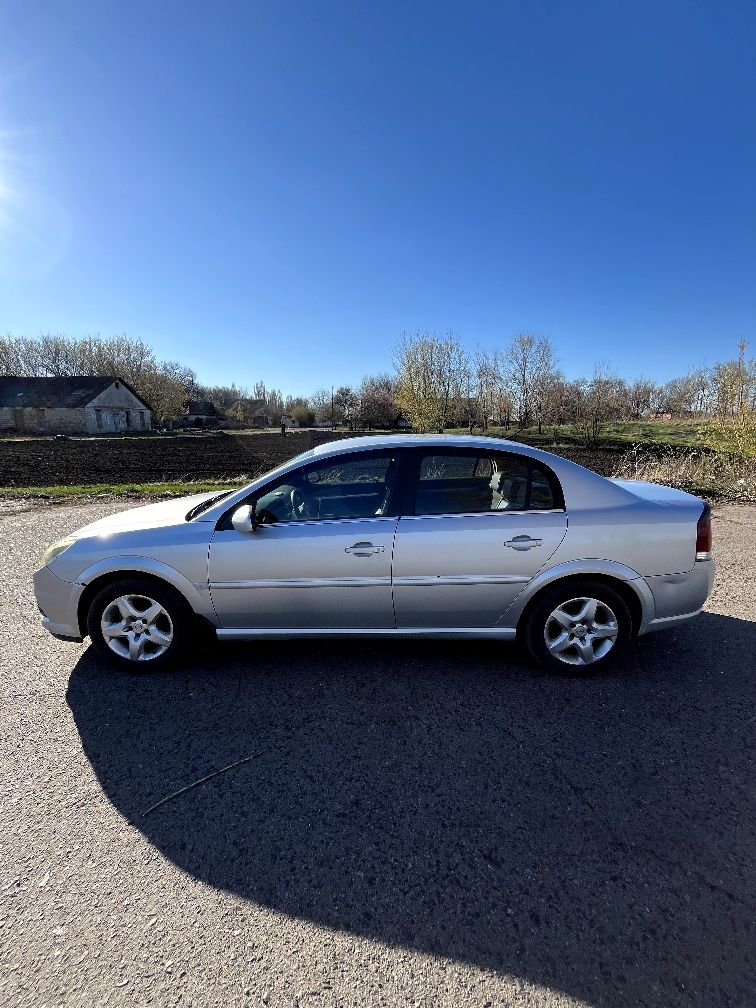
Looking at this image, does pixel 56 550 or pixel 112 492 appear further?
pixel 112 492

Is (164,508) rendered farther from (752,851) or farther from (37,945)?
(752,851)

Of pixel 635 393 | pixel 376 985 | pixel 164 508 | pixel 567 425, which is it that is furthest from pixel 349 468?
pixel 635 393

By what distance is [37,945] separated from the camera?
5.19ft

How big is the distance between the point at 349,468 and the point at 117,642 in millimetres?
2070

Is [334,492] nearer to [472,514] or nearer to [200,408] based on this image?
[472,514]

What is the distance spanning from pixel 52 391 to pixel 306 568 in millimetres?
66114

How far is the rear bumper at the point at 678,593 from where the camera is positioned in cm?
310

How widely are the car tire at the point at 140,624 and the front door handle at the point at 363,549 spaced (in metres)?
1.25

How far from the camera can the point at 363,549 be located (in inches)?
119

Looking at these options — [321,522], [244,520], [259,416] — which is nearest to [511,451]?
[321,522]

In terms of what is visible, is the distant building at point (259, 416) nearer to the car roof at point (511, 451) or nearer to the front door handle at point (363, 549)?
the car roof at point (511, 451)

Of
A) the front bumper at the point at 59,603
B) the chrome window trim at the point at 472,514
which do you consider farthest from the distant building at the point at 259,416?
the chrome window trim at the point at 472,514

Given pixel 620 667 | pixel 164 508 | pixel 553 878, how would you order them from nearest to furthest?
pixel 553 878, pixel 620 667, pixel 164 508

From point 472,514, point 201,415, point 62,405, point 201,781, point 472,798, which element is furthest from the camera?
point 201,415
